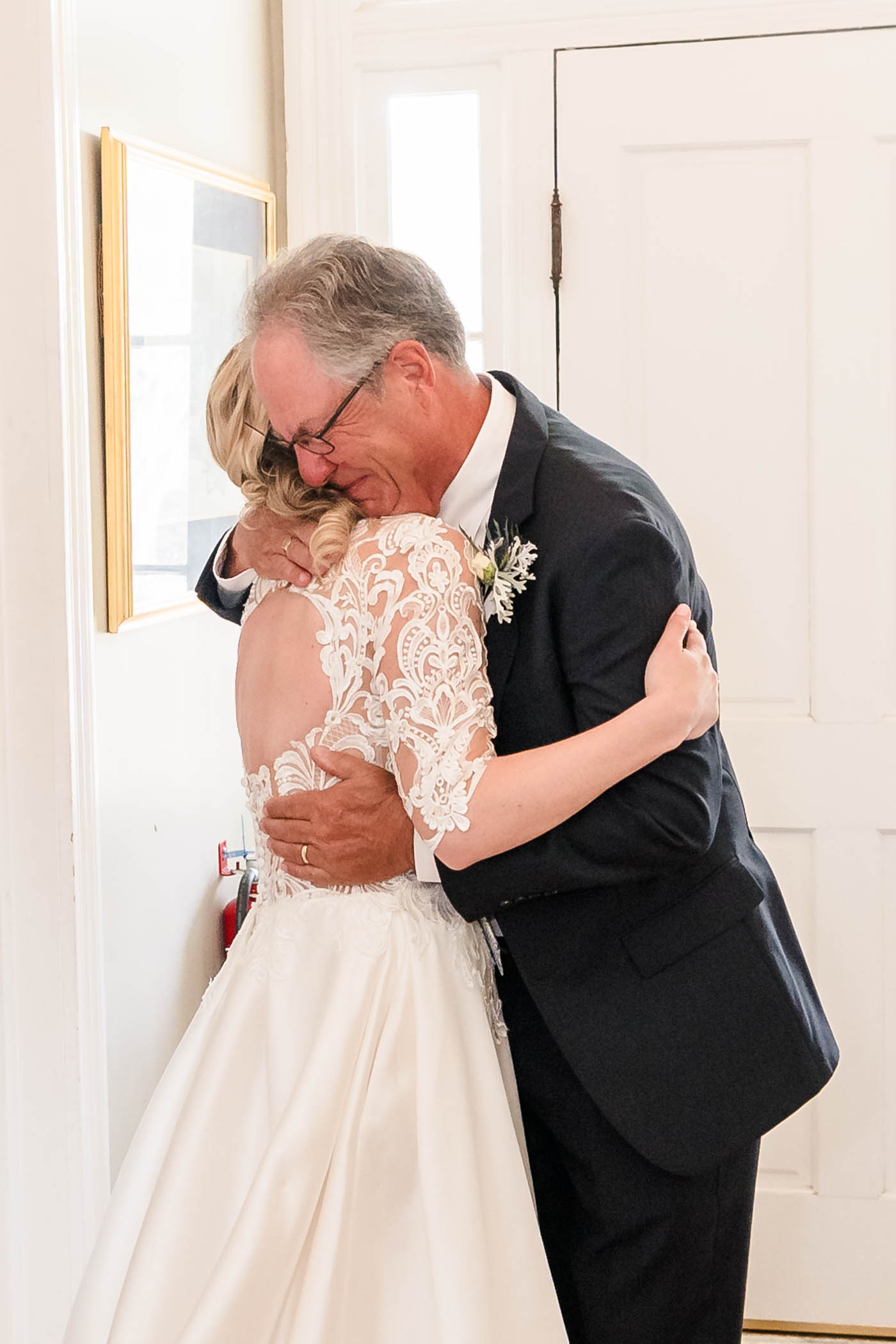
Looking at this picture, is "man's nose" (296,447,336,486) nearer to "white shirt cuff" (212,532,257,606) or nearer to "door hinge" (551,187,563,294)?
"white shirt cuff" (212,532,257,606)

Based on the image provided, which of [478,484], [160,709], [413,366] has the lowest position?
[160,709]

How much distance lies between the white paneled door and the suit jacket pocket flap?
3.44 ft

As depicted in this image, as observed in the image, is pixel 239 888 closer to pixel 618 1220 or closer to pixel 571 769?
pixel 618 1220

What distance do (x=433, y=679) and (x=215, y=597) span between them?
1.52 ft

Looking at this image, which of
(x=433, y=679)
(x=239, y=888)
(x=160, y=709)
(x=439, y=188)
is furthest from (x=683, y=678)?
(x=439, y=188)

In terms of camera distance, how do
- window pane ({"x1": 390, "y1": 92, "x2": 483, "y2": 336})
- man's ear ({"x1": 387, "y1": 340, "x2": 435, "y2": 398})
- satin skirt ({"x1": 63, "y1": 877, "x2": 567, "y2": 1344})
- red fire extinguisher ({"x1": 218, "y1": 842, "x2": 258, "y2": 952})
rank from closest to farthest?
satin skirt ({"x1": 63, "y1": 877, "x2": 567, "y2": 1344}), man's ear ({"x1": 387, "y1": 340, "x2": 435, "y2": 398}), red fire extinguisher ({"x1": 218, "y1": 842, "x2": 258, "y2": 952}), window pane ({"x1": 390, "y1": 92, "x2": 483, "y2": 336})

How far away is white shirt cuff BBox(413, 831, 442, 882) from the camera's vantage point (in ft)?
4.67

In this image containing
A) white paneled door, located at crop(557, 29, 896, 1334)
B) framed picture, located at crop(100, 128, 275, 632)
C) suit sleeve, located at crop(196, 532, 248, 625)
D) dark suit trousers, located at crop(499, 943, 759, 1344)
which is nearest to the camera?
dark suit trousers, located at crop(499, 943, 759, 1344)

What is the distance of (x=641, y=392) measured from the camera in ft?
7.99

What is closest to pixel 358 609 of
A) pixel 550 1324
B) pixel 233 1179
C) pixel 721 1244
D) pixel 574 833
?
pixel 574 833

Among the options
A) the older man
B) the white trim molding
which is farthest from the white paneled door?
the older man

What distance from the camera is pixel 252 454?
1480mm

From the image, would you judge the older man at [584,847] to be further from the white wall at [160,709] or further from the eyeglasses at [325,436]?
the white wall at [160,709]

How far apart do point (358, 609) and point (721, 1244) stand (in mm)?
855
